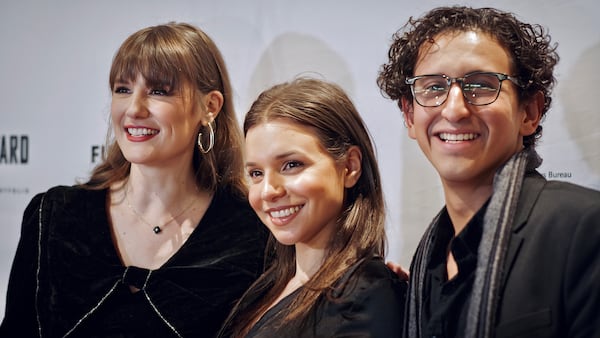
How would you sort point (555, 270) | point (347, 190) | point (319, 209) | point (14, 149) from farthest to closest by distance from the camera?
point (14, 149) < point (347, 190) < point (319, 209) < point (555, 270)

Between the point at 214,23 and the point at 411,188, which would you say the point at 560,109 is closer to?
the point at 411,188

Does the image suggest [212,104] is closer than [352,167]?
No

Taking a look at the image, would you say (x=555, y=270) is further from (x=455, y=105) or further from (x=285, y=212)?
(x=285, y=212)

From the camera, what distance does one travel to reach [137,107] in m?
2.20

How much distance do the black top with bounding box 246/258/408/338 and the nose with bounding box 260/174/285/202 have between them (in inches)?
10.6

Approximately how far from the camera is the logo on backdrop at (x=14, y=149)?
327 cm

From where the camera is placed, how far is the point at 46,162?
3238 mm

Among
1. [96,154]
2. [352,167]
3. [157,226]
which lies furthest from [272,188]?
[96,154]

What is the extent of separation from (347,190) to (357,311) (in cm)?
38

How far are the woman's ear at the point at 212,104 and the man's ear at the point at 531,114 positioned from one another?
3.50 ft

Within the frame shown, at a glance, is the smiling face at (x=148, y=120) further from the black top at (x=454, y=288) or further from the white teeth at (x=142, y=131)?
the black top at (x=454, y=288)

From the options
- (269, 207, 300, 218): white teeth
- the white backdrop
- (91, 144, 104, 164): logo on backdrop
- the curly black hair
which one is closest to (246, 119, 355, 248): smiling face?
(269, 207, 300, 218): white teeth

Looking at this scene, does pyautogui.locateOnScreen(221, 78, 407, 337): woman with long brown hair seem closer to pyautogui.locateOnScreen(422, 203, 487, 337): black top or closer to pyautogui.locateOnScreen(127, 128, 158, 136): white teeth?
pyautogui.locateOnScreen(422, 203, 487, 337): black top

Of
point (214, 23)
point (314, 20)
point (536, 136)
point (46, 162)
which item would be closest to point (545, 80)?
point (536, 136)
